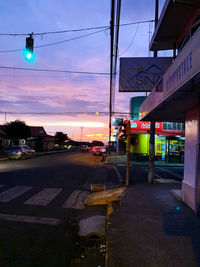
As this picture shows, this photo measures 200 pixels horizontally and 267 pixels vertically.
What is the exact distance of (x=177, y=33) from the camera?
9117 millimetres

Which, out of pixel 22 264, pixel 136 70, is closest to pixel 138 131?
pixel 136 70


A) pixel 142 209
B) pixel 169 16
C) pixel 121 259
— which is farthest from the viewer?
pixel 169 16

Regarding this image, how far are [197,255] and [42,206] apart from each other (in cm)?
465

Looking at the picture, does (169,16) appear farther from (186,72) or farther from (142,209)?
(142,209)

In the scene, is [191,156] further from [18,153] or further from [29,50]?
[18,153]

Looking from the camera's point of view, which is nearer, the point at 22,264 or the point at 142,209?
the point at 22,264

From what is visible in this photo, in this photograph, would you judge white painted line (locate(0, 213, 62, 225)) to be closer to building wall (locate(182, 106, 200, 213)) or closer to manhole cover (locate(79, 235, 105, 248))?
manhole cover (locate(79, 235, 105, 248))

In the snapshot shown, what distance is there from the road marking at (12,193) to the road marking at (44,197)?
0.70 m

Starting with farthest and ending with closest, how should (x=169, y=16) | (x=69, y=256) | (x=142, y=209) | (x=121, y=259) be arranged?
1. (x=169, y=16)
2. (x=142, y=209)
3. (x=69, y=256)
4. (x=121, y=259)

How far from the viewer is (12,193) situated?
827cm

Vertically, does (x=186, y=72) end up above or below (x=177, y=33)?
below

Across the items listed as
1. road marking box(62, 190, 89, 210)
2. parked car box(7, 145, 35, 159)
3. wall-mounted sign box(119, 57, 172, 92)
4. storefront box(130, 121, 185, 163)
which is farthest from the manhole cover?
parked car box(7, 145, 35, 159)

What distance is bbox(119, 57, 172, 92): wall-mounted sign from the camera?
35.3 feet

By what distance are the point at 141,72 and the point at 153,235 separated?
831 cm
